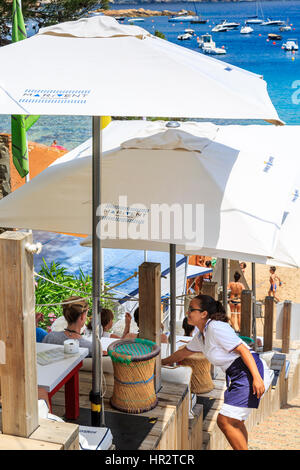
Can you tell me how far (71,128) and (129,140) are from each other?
52881mm

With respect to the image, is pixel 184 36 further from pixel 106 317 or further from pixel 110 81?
pixel 110 81

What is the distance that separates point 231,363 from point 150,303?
64 cm

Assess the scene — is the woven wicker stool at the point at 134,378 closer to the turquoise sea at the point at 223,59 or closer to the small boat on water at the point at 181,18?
the turquoise sea at the point at 223,59

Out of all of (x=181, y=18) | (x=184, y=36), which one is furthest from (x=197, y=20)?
(x=184, y=36)

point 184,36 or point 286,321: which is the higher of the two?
point 184,36

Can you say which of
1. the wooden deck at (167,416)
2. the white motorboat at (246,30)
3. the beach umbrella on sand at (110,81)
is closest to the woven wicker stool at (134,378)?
the wooden deck at (167,416)

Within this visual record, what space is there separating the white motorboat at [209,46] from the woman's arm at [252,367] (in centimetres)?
8154

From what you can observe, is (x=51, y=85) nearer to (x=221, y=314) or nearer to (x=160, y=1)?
(x=221, y=314)

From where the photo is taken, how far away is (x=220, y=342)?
12.2ft

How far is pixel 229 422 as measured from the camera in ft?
12.6

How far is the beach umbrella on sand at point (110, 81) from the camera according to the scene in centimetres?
282

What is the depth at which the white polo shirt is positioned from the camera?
3715 mm

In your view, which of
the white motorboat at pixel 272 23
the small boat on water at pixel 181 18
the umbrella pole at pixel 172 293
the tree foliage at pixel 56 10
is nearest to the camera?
the umbrella pole at pixel 172 293

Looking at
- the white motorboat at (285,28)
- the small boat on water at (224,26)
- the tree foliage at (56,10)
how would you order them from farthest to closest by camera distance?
the small boat on water at (224,26) < the white motorboat at (285,28) < the tree foliage at (56,10)
